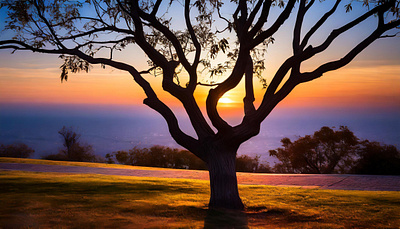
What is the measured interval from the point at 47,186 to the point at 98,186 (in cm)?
143

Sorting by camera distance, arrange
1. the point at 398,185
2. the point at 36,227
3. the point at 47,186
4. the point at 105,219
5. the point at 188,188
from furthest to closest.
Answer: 1. the point at 398,185
2. the point at 188,188
3. the point at 47,186
4. the point at 105,219
5. the point at 36,227

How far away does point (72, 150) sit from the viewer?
2434 centimetres

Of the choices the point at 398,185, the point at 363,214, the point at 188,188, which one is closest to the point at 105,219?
the point at 188,188

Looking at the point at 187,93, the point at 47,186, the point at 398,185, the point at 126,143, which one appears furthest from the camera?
the point at 126,143

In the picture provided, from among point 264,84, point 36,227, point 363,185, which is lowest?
point 36,227

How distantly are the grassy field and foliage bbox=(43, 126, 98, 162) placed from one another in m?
12.8

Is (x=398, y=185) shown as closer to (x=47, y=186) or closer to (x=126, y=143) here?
(x=47, y=186)

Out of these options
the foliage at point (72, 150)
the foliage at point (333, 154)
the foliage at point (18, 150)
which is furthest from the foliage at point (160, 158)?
the foliage at point (18, 150)

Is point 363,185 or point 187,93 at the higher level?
point 187,93

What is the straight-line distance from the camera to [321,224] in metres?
6.85

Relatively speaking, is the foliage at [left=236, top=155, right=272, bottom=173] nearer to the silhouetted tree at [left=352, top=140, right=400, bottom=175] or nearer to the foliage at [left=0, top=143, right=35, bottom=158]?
the silhouetted tree at [left=352, top=140, right=400, bottom=175]

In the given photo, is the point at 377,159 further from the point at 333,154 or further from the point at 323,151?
the point at 323,151

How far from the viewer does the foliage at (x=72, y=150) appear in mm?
23938

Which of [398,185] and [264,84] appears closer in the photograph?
[264,84]
